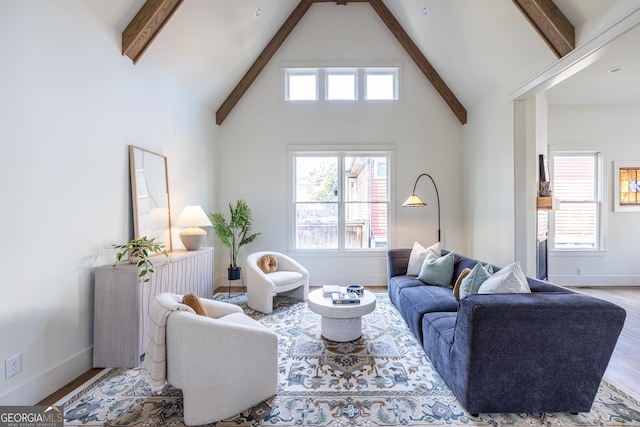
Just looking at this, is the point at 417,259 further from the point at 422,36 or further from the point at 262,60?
the point at 262,60

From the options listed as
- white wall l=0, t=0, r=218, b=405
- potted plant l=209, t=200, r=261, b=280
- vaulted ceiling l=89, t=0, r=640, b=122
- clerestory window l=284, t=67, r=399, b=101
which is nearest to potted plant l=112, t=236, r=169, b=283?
white wall l=0, t=0, r=218, b=405

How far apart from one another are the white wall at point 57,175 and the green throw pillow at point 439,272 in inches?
135

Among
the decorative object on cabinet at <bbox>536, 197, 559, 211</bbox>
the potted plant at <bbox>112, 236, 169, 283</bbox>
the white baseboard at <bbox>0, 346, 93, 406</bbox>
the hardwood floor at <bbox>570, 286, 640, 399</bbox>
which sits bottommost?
the hardwood floor at <bbox>570, 286, 640, 399</bbox>

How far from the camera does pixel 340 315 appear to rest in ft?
8.79

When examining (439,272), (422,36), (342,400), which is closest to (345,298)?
(342,400)

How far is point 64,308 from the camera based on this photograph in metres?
2.20

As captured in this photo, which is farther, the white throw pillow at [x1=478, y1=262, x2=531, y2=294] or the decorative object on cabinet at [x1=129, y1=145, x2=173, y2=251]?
the decorative object on cabinet at [x1=129, y1=145, x2=173, y2=251]

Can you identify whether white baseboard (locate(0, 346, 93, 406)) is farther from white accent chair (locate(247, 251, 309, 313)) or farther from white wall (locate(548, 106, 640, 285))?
white wall (locate(548, 106, 640, 285))

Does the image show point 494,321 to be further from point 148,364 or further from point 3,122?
point 3,122

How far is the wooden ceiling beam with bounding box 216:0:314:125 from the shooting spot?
15.4 feet

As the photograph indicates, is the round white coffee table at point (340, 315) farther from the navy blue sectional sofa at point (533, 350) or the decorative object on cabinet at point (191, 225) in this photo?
the decorative object on cabinet at point (191, 225)

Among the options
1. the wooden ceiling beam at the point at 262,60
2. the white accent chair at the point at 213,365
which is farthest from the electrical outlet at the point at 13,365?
the wooden ceiling beam at the point at 262,60

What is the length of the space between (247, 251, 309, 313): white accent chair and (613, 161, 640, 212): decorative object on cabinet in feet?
18.0

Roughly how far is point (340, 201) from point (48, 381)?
13.6 feet
